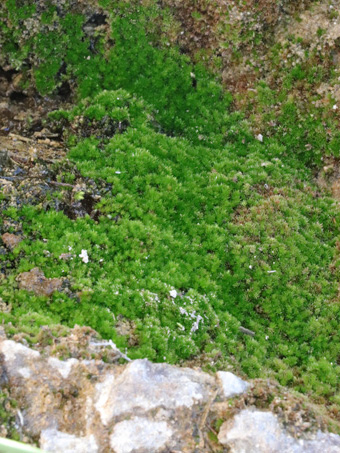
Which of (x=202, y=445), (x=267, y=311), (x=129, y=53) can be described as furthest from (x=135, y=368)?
(x=129, y=53)

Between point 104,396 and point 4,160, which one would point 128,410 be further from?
point 4,160

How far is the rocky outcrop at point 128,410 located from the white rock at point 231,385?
23 millimetres

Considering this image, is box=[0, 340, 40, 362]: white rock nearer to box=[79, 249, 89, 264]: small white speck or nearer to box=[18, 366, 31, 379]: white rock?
box=[18, 366, 31, 379]: white rock

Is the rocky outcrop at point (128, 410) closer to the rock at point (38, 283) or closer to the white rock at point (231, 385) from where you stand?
the white rock at point (231, 385)

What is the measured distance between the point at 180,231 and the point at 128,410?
21.3 feet

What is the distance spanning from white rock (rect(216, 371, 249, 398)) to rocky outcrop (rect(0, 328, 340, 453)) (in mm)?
23

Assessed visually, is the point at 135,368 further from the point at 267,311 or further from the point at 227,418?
the point at 267,311

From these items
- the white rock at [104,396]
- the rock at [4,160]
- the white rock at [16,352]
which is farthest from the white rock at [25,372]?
the rock at [4,160]

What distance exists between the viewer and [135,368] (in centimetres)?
814

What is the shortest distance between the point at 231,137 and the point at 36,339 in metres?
10.4

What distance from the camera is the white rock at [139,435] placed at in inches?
287

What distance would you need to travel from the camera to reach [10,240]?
35.8 ft

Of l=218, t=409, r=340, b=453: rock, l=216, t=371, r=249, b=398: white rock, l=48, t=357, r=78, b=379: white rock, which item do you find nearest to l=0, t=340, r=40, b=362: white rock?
l=48, t=357, r=78, b=379: white rock

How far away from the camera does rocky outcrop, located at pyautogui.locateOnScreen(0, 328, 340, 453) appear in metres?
7.41
